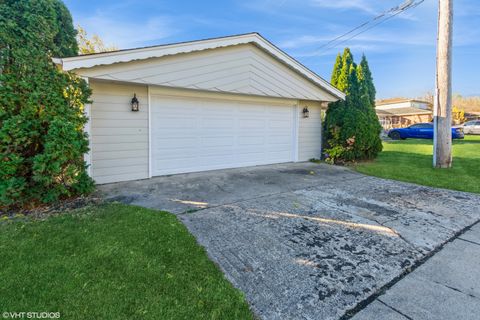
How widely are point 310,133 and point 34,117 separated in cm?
769

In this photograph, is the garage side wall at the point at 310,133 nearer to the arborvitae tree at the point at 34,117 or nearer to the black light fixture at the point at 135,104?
the black light fixture at the point at 135,104

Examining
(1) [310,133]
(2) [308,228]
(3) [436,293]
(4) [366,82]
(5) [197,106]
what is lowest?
(3) [436,293]

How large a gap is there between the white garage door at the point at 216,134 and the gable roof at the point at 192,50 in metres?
1.07

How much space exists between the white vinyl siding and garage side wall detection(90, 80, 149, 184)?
408 mm

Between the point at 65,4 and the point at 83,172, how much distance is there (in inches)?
130

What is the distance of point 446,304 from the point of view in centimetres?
193

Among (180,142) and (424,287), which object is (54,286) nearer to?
(424,287)

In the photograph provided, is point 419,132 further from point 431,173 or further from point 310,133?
point 310,133

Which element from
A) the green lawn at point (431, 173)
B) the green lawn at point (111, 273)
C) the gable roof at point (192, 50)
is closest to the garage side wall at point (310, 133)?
the gable roof at point (192, 50)

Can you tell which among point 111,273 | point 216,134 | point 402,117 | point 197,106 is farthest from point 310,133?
point 402,117

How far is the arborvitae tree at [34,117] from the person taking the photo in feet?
12.0

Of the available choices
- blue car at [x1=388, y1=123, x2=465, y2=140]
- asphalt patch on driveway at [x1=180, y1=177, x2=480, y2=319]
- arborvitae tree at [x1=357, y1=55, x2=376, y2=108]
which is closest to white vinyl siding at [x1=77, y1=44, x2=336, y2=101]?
arborvitae tree at [x1=357, y1=55, x2=376, y2=108]

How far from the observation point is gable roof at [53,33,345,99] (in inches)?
179

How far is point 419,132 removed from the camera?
19.0 meters
